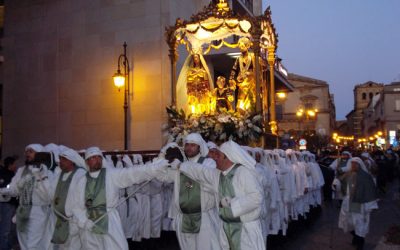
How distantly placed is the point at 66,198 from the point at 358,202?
6.48 metres

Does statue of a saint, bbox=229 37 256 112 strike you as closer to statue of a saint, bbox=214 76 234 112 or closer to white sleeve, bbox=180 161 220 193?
statue of a saint, bbox=214 76 234 112

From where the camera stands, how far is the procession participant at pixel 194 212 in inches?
268

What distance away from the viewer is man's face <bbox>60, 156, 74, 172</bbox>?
275 inches

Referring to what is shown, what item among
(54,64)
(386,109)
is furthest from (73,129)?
(386,109)

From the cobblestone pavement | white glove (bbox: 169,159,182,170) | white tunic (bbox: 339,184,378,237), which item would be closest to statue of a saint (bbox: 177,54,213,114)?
the cobblestone pavement

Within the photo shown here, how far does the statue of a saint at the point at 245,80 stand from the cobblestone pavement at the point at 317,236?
11.4ft

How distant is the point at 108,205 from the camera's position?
647cm

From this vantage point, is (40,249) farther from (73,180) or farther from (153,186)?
(153,186)

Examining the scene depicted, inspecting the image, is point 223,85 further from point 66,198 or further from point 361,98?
point 361,98

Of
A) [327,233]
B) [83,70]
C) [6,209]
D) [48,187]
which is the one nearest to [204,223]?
[48,187]

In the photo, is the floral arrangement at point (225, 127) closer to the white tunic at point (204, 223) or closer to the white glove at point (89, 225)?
the white tunic at point (204, 223)

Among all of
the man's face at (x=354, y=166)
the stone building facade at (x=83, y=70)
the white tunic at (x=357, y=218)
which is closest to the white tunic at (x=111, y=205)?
the white tunic at (x=357, y=218)

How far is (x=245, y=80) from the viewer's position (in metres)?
14.1

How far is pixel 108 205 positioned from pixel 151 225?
423cm
